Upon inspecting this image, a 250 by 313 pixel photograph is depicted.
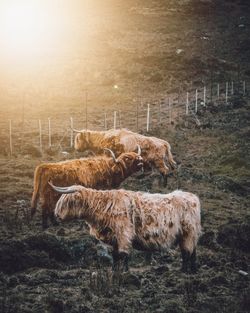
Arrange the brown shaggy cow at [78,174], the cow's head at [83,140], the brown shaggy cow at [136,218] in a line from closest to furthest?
1. the brown shaggy cow at [136,218]
2. the brown shaggy cow at [78,174]
3. the cow's head at [83,140]

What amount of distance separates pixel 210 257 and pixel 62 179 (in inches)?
139

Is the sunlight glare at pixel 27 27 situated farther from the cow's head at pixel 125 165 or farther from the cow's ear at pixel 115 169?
the cow's ear at pixel 115 169

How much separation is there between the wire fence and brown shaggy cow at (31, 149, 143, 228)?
7.39 meters

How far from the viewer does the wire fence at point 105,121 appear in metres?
20.5

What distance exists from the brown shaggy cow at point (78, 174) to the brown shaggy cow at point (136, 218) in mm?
2218

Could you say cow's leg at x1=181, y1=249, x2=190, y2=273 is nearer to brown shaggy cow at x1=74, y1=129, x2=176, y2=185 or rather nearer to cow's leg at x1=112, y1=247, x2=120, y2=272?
cow's leg at x1=112, y1=247, x2=120, y2=272

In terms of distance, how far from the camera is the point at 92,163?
37.5ft

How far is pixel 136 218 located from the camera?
823cm

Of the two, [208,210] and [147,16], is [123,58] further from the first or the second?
[208,210]

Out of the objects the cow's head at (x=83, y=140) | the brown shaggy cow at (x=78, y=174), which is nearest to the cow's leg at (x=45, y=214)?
the brown shaggy cow at (x=78, y=174)

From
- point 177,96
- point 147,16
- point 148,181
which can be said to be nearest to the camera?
point 148,181

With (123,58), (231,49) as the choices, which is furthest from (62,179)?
(231,49)

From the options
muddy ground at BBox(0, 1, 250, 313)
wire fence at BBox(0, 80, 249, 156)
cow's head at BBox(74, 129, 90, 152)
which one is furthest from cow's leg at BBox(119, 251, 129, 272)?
wire fence at BBox(0, 80, 249, 156)

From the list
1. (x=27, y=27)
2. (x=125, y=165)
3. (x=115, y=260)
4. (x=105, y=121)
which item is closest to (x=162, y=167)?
(x=125, y=165)
